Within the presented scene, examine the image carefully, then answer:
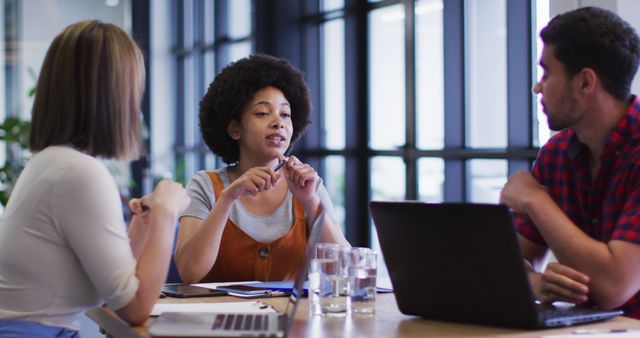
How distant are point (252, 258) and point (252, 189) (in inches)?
11.9

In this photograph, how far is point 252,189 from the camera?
238 cm

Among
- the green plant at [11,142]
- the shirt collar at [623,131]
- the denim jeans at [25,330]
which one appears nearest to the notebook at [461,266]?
the shirt collar at [623,131]

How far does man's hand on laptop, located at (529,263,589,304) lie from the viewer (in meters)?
1.87

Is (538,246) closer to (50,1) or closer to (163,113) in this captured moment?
(163,113)

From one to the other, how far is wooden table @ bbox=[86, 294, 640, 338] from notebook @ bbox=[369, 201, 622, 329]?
2cm

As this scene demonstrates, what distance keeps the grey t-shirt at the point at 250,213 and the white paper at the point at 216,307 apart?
24.4 inches

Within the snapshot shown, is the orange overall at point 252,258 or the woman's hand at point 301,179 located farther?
the orange overall at point 252,258

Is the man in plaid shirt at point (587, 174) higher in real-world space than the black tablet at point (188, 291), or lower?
higher

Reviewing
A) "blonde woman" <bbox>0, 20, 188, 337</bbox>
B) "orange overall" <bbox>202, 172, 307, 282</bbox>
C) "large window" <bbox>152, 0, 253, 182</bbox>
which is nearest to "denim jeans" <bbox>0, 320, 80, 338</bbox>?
"blonde woman" <bbox>0, 20, 188, 337</bbox>

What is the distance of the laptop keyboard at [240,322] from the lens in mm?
1599

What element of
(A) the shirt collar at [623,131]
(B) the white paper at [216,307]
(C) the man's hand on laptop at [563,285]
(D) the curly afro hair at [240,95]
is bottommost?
(B) the white paper at [216,307]

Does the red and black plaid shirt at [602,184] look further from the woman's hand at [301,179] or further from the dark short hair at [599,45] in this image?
the woman's hand at [301,179]

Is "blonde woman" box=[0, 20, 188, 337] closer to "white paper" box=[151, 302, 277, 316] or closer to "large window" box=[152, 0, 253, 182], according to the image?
A: "white paper" box=[151, 302, 277, 316]

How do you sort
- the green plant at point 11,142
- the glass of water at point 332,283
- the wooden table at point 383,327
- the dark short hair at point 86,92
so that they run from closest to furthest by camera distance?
the wooden table at point 383,327 → the dark short hair at point 86,92 → the glass of water at point 332,283 → the green plant at point 11,142
